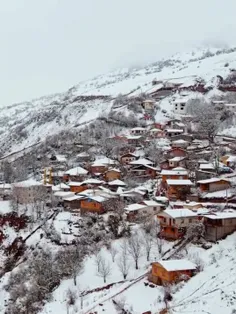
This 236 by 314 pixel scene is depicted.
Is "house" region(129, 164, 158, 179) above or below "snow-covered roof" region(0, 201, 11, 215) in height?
above

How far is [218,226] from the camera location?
1288 inches

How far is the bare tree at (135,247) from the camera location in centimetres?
3133

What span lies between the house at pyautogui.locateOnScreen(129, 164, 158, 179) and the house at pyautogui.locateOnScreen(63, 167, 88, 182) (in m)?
4.70

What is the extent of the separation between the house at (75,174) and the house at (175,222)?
1653 cm

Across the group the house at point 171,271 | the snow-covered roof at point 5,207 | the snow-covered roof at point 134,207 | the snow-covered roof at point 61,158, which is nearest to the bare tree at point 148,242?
the house at point 171,271

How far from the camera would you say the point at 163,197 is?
41.0 meters

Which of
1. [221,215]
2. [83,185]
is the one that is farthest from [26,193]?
[221,215]

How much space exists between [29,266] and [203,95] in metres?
48.9

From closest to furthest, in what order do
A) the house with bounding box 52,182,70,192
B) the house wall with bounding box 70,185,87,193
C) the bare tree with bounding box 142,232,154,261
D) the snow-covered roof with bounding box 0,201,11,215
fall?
the bare tree with bounding box 142,232,154,261
the snow-covered roof with bounding box 0,201,11,215
the house wall with bounding box 70,185,87,193
the house with bounding box 52,182,70,192

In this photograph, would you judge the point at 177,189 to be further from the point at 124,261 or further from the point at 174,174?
the point at 124,261

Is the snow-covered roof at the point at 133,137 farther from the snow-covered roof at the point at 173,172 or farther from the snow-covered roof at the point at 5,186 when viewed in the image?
the snow-covered roof at the point at 5,186

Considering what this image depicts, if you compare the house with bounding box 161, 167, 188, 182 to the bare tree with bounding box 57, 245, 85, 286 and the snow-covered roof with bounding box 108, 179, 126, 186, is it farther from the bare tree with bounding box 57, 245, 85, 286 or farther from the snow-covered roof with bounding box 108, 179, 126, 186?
the bare tree with bounding box 57, 245, 85, 286

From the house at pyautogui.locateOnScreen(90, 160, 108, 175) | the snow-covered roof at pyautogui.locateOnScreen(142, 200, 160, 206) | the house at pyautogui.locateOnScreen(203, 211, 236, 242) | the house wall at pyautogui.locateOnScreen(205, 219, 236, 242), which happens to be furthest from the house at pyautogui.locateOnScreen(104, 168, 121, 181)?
the house wall at pyautogui.locateOnScreen(205, 219, 236, 242)

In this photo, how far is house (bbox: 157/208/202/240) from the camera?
33.6 metres
